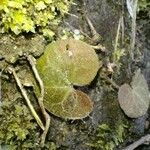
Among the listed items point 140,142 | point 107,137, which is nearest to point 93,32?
point 107,137

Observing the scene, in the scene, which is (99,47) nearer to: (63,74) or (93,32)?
(93,32)

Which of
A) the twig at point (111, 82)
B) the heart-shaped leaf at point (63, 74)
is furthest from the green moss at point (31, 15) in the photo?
the twig at point (111, 82)

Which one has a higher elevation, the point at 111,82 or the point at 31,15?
the point at 31,15

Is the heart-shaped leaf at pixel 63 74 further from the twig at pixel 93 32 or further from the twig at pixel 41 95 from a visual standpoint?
the twig at pixel 93 32

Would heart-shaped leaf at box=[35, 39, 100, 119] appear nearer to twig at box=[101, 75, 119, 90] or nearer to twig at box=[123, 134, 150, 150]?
twig at box=[101, 75, 119, 90]

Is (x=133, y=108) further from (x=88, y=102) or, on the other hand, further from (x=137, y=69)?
(x=88, y=102)

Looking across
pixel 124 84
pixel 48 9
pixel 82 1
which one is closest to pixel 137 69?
pixel 124 84
